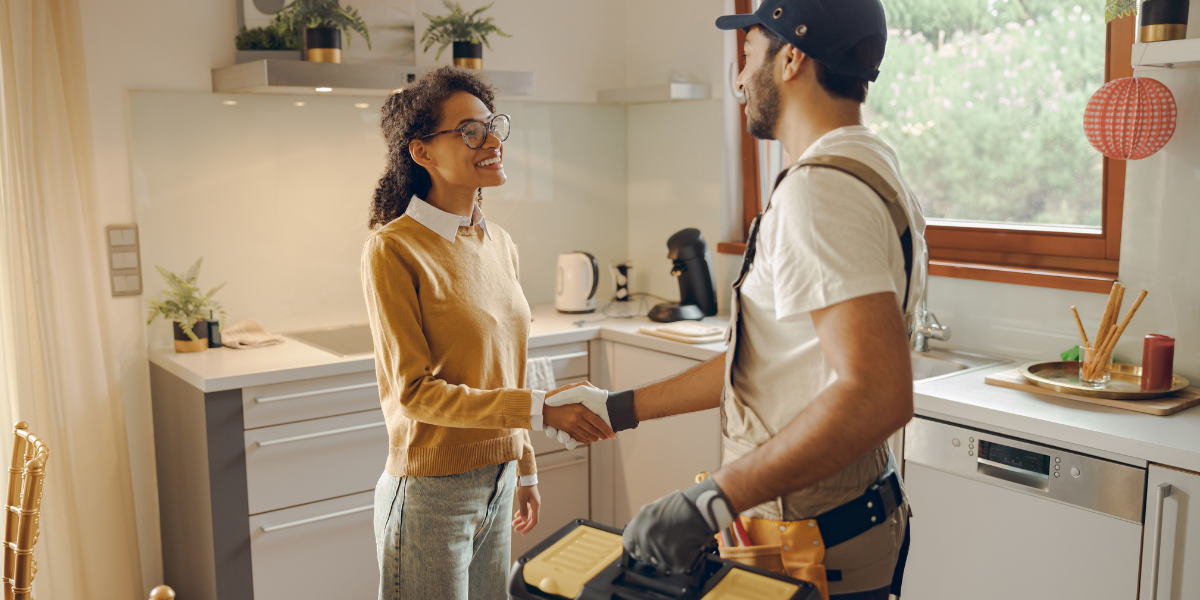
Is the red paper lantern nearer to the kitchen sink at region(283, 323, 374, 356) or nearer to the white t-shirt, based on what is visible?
the white t-shirt

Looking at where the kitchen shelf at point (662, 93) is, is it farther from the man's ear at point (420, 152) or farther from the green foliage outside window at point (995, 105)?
the man's ear at point (420, 152)

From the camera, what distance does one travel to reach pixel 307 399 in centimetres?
237

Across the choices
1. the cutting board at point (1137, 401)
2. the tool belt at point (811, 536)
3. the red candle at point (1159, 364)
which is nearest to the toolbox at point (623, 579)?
the tool belt at point (811, 536)

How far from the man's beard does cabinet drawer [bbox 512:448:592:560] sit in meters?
1.84

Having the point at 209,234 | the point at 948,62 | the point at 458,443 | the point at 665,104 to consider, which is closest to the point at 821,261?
the point at 458,443

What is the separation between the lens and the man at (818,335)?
3.10 ft

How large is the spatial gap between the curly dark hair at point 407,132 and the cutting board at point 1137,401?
4.50 ft

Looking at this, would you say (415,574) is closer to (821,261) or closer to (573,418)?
(573,418)

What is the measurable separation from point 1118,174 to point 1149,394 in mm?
645

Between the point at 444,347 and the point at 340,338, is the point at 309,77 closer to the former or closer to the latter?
the point at 340,338

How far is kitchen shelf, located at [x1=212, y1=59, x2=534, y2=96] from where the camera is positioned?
2400mm

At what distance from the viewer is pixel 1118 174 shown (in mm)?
2273

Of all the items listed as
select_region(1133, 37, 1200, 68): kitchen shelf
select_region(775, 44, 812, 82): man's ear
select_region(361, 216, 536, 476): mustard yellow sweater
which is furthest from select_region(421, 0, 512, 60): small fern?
select_region(775, 44, 812, 82): man's ear

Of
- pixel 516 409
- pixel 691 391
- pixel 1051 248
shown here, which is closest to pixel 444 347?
pixel 516 409
